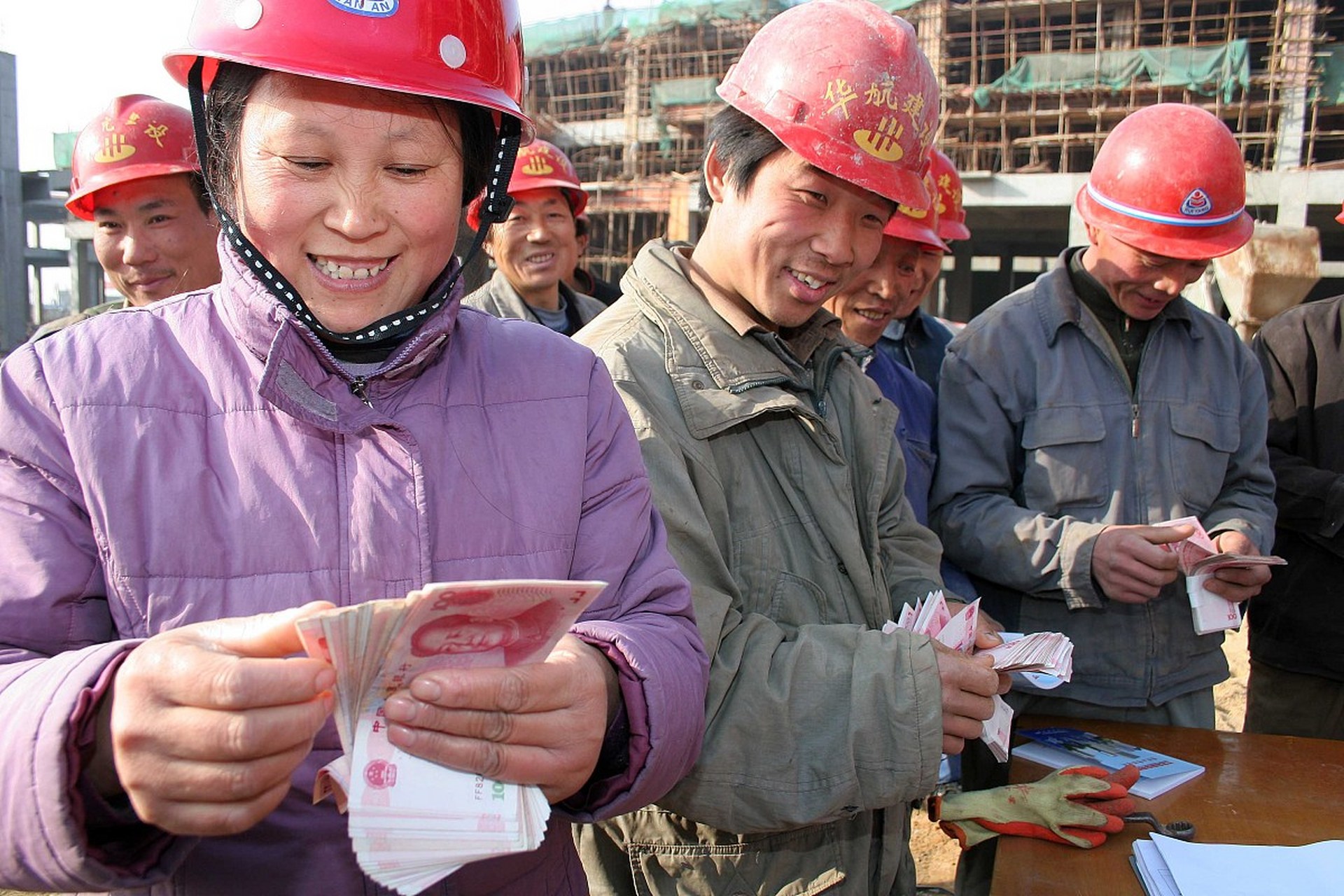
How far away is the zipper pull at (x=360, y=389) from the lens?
4.09ft

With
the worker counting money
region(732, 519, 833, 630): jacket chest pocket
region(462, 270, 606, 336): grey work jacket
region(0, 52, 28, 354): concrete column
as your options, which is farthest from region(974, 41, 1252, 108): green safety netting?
the worker counting money

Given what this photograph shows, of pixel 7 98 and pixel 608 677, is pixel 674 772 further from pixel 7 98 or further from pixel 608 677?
pixel 7 98

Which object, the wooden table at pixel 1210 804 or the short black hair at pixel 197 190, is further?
the short black hair at pixel 197 190

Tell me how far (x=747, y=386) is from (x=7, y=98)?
17401mm

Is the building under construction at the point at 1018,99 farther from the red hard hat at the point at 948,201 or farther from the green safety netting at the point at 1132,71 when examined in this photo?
the red hard hat at the point at 948,201

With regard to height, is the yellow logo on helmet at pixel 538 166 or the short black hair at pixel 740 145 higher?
the yellow logo on helmet at pixel 538 166

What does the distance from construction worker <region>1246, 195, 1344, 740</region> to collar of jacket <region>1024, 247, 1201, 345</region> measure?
86 centimetres

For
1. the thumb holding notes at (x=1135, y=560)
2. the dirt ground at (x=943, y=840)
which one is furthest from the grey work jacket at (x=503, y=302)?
the dirt ground at (x=943, y=840)

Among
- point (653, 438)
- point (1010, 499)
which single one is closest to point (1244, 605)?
point (1010, 499)

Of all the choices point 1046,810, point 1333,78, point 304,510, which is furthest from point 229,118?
point 1333,78

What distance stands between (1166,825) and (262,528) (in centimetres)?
188

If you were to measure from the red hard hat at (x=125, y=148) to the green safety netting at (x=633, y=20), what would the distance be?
27861mm

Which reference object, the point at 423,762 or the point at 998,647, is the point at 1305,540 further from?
the point at 423,762

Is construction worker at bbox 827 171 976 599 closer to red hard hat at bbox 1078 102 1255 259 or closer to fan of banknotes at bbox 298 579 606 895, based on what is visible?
red hard hat at bbox 1078 102 1255 259
